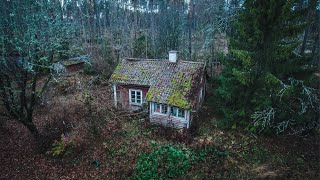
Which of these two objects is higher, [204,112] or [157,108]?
[157,108]

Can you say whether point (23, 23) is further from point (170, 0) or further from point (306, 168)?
point (170, 0)

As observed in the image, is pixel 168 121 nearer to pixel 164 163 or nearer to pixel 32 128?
pixel 164 163

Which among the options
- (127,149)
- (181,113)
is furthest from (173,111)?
(127,149)

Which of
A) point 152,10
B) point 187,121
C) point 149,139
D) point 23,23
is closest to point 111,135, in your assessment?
point 149,139

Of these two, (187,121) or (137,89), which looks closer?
(187,121)

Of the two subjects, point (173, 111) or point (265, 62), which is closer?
point (265, 62)

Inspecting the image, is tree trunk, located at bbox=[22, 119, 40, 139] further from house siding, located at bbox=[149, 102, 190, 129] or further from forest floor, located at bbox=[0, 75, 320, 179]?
house siding, located at bbox=[149, 102, 190, 129]

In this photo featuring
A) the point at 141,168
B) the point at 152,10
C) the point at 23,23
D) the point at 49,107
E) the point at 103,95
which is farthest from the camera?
the point at 152,10
